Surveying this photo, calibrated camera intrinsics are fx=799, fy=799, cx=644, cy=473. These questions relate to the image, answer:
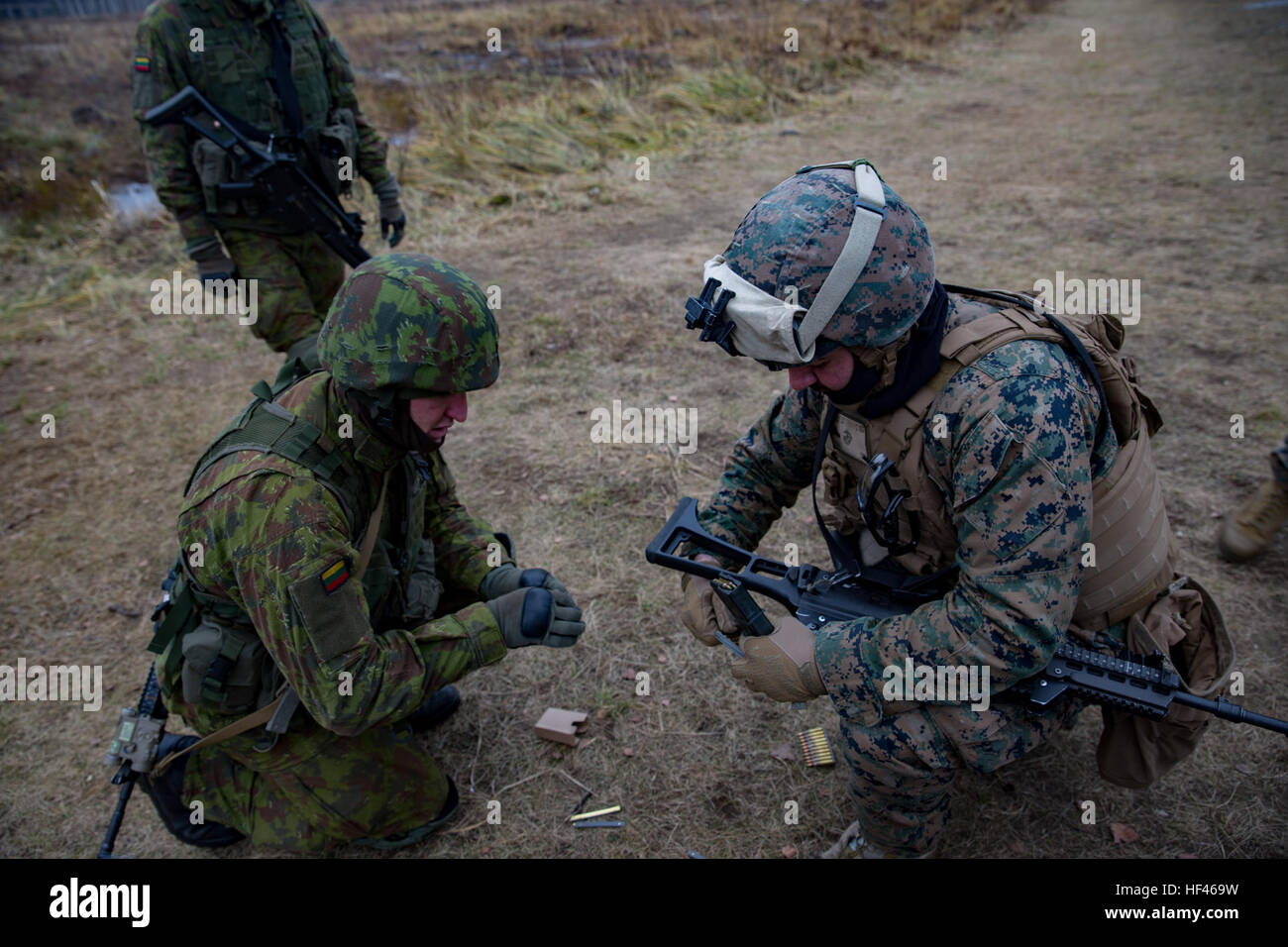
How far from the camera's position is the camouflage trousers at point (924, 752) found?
7.31 ft

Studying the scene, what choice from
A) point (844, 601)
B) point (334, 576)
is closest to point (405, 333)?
point (334, 576)

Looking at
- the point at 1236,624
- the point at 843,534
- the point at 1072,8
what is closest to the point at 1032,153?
the point at 1236,624

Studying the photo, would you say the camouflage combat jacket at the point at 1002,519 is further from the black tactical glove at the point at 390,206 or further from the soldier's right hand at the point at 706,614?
the black tactical glove at the point at 390,206

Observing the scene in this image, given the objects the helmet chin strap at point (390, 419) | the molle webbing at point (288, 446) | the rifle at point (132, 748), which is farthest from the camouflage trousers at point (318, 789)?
the helmet chin strap at point (390, 419)

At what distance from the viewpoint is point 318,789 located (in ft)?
8.86

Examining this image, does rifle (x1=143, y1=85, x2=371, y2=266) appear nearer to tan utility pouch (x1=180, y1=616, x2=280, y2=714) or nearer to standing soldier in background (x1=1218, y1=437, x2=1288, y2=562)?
tan utility pouch (x1=180, y1=616, x2=280, y2=714)

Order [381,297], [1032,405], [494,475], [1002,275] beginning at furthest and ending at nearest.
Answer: [1002,275], [494,475], [381,297], [1032,405]

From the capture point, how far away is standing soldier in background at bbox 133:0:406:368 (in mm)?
4176

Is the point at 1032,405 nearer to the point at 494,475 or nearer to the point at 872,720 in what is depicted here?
the point at 872,720

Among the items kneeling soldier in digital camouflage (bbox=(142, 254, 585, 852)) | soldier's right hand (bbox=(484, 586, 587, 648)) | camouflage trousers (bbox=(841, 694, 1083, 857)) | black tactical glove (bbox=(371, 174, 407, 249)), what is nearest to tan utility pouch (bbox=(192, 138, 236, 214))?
black tactical glove (bbox=(371, 174, 407, 249))

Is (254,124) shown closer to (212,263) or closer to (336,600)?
(212,263)

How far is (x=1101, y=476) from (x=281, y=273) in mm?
4244

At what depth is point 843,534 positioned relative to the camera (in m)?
2.81

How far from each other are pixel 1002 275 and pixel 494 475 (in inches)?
181
